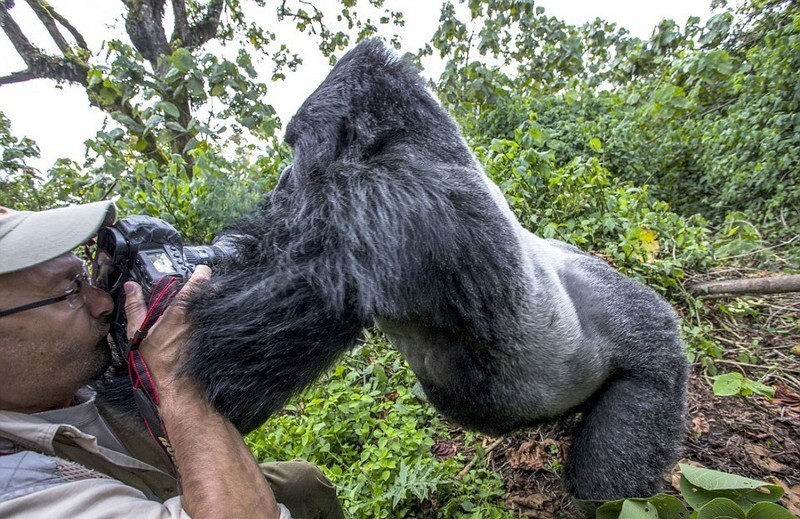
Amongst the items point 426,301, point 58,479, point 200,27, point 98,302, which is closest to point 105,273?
point 98,302

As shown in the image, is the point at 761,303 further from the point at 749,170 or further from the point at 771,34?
the point at 771,34

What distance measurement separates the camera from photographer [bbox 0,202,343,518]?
91 centimetres

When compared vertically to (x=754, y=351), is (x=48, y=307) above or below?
above

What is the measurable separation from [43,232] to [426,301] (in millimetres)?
900

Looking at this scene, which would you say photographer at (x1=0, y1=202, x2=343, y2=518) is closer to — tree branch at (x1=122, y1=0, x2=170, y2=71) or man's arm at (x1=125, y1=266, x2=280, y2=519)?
man's arm at (x1=125, y1=266, x2=280, y2=519)

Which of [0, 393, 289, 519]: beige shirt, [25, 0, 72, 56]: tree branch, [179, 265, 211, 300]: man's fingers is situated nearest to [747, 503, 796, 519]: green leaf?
[0, 393, 289, 519]: beige shirt

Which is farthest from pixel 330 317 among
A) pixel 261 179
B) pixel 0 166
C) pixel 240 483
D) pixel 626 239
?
pixel 0 166

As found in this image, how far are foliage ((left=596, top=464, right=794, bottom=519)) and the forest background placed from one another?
54cm

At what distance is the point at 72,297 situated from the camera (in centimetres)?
106

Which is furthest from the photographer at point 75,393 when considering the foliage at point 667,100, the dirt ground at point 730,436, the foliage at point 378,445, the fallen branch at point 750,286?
the foliage at point 667,100

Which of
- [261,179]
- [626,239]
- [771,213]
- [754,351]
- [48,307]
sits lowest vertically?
[754,351]

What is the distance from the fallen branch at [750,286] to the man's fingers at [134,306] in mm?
2527

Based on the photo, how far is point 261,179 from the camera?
3.51 metres

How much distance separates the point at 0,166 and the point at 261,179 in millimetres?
2779
